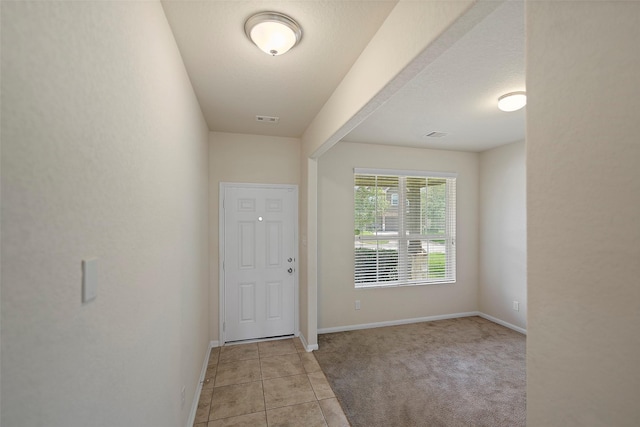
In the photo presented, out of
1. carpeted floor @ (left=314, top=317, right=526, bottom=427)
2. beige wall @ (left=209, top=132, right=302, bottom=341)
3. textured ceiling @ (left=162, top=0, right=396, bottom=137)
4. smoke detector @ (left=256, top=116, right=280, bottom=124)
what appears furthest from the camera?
beige wall @ (left=209, top=132, right=302, bottom=341)

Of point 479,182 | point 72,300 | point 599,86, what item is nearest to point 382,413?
point 72,300

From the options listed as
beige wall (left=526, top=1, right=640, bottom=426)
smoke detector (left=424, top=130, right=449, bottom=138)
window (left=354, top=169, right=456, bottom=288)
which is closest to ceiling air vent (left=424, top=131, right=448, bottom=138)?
smoke detector (left=424, top=130, right=449, bottom=138)

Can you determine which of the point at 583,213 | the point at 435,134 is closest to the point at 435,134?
the point at 435,134

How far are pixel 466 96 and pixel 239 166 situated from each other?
2.56 metres

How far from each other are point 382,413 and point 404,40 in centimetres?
259

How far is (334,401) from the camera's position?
92.5 inches

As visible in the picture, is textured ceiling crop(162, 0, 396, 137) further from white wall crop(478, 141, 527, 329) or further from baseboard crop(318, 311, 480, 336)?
white wall crop(478, 141, 527, 329)

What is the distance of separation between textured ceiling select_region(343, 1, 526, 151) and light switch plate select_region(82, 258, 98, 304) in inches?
81.8

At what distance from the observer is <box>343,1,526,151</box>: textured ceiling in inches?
65.6

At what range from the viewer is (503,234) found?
4105 mm

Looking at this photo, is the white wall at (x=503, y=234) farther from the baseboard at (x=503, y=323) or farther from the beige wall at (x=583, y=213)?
the beige wall at (x=583, y=213)

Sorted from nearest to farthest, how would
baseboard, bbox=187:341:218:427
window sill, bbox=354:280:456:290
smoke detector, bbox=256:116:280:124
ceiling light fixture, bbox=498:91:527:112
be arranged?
baseboard, bbox=187:341:218:427 → ceiling light fixture, bbox=498:91:527:112 → smoke detector, bbox=256:116:280:124 → window sill, bbox=354:280:456:290

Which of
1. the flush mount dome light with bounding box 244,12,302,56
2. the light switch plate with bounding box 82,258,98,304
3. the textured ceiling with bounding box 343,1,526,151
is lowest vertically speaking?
the light switch plate with bounding box 82,258,98,304

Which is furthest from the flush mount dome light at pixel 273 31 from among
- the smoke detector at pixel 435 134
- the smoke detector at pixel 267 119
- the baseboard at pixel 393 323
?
the baseboard at pixel 393 323
